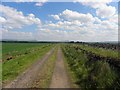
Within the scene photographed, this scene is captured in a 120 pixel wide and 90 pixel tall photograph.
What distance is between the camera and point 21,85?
16.3 meters

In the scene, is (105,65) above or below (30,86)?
above

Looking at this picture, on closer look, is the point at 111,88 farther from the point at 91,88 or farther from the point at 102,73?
the point at 102,73

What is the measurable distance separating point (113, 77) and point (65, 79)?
5485mm

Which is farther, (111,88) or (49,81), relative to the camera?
(49,81)

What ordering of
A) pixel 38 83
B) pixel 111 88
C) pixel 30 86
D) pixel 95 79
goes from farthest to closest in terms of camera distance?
pixel 38 83 < pixel 30 86 < pixel 95 79 < pixel 111 88

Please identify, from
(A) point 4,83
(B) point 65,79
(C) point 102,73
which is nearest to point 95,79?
(C) point 102,73

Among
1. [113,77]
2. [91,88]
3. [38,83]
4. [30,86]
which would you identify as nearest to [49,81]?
[38,83]

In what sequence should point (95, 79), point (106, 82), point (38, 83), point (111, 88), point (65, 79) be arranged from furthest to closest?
1. point (65, 79)
2. point (38, 83)
3. point (95, 79)
4. point (106, 82)
5. point (111, 88)

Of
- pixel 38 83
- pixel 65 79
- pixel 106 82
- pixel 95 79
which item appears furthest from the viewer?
pixel 65 79

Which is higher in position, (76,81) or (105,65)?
(105,65)

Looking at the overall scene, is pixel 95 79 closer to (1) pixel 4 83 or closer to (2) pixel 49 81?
(2) pixel 49 81

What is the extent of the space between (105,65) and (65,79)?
11.6ft

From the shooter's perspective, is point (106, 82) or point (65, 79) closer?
point (106, 82)

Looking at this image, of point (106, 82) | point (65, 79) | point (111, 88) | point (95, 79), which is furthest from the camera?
point (65, 79)
